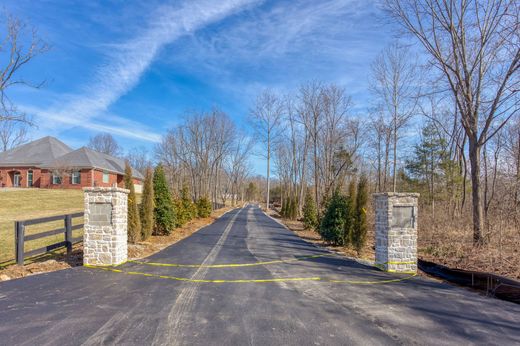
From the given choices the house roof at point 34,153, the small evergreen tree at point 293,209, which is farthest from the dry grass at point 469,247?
the house roof at point 34,153

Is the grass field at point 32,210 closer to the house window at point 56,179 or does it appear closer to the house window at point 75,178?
the house window at point 75,178

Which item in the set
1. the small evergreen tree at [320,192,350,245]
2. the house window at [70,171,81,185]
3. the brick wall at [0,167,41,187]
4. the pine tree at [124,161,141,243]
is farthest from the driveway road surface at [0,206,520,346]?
the brick wall at [0,167,41,187]

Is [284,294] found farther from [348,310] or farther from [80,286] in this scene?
[80,286]

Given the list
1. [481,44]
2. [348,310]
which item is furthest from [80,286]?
[481,44]

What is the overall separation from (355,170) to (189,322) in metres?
29.4

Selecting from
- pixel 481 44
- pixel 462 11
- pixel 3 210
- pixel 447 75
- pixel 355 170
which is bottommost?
pixel 3 210

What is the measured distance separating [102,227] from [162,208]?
6037mm

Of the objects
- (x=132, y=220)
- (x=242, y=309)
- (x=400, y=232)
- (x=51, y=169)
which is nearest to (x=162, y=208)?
(x=132, y=220)

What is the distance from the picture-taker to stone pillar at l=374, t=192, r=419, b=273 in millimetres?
7598

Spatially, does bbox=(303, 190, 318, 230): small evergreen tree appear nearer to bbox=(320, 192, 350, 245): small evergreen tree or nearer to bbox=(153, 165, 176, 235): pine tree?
bbox=(320, 192, 350, 245): small evergreen tree

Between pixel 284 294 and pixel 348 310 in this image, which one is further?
pixel 284 294

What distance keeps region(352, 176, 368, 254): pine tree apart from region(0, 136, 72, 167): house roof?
35.5m

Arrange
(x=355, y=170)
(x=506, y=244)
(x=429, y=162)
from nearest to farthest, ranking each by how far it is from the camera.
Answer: (x=506, y=244), (x=429, y=162), (x=355, y=170)

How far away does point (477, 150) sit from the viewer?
10195 millimetres
